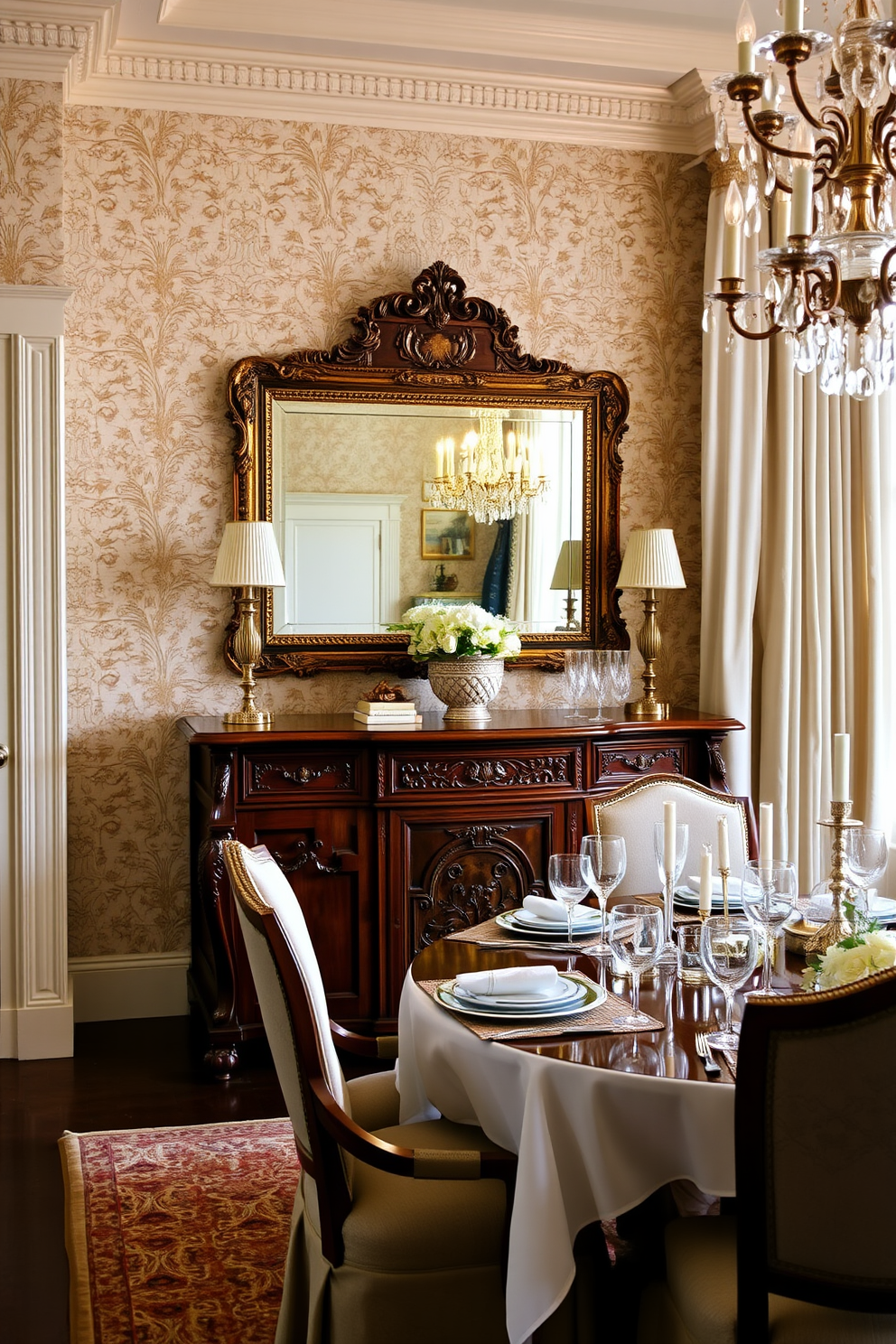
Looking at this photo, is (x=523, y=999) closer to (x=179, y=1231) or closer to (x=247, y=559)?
(x=179, y=1231)

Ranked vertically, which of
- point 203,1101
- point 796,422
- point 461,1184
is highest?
point 796,422

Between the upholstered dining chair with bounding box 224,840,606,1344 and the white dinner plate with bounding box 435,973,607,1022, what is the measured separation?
0.21 m

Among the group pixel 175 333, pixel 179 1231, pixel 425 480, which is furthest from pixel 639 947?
pixel 175 333

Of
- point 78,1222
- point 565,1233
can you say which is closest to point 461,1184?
point 565,1233

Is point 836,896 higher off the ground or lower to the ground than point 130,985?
higher

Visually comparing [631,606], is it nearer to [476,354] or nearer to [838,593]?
[838,593]

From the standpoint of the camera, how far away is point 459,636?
4066 millimetres

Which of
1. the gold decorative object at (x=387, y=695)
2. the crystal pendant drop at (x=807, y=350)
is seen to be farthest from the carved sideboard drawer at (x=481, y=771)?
the crystal pendant drop at (x=807, y=350)

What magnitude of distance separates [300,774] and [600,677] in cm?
104

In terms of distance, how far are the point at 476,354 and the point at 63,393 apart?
139 cm

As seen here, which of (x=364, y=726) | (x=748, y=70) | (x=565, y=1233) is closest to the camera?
(x=565, y=1233)

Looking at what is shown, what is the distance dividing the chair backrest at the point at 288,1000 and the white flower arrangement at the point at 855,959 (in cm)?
78

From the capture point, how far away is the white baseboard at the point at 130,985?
4246mm

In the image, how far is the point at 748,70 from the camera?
7.30 feet
